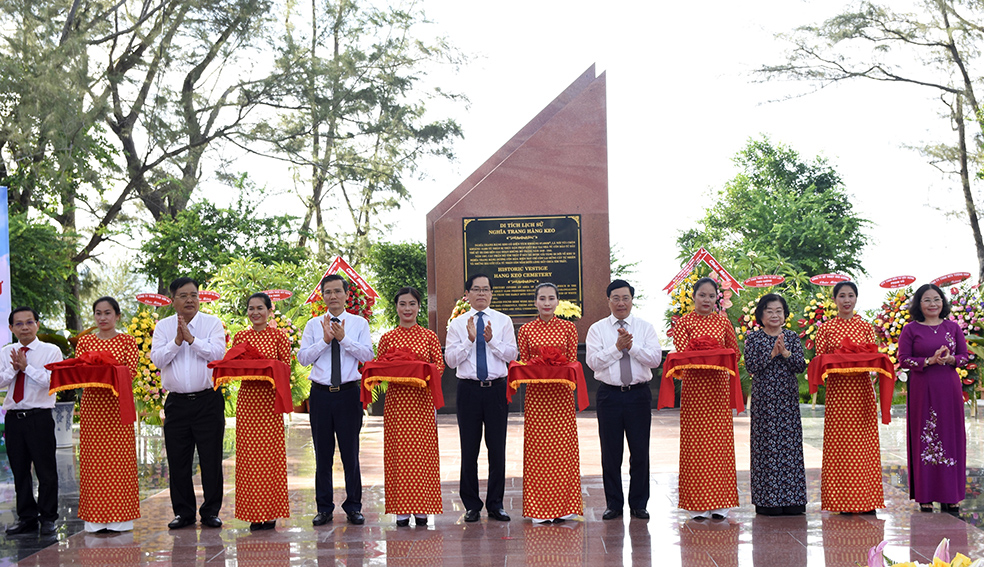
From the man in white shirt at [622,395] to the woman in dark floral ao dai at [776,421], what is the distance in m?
0.65

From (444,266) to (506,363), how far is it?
5718mm

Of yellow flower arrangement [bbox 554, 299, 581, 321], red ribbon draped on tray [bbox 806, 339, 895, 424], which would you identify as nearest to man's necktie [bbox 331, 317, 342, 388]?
red ribbon draped on tray [bbox 806, 339, 895, 424]

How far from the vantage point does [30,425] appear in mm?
5707

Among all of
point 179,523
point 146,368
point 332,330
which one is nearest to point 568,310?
point 146,368

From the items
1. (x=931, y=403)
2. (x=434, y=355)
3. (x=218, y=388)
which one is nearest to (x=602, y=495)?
(x=434, y=355)

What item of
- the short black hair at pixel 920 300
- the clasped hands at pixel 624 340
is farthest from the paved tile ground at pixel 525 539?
the short black hair at pixel 920 300

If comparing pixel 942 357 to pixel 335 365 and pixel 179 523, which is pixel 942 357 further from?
pixel 179 523

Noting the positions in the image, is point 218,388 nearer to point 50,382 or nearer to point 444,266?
point 50,382

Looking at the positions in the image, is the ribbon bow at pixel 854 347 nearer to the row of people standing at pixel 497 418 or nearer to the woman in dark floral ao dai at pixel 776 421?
the row of people standing at pixel 497 418

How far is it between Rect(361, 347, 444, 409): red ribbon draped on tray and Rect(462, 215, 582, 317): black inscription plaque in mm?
5912

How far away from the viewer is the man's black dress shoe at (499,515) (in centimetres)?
551

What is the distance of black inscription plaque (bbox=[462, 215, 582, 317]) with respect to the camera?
37.2ft

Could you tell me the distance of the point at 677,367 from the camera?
5.38 meters

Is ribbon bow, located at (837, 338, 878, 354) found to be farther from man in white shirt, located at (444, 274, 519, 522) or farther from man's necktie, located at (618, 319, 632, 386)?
man in white shirt, located at (444, 274, 519, 522)
